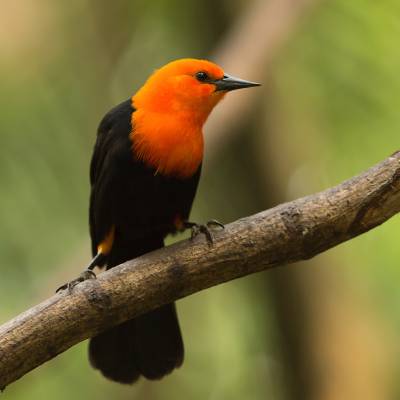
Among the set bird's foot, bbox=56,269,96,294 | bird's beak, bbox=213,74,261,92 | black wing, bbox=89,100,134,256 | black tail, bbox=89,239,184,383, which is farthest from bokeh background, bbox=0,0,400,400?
bird's foot, bbox=56,269,96,294

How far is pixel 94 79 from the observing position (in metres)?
5.36

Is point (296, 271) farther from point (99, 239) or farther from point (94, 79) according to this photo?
point (94, 79)

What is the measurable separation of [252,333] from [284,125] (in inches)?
54.2

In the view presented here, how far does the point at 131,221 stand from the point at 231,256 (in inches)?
30.3

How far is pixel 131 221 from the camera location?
12.1 ft

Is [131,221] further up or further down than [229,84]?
further down

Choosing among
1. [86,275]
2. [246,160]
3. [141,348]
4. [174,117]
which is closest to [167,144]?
[174,117]

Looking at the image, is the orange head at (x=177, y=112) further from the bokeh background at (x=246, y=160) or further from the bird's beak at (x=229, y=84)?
the bokeh background at (x=246, y=160)

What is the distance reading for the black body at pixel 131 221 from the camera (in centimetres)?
360

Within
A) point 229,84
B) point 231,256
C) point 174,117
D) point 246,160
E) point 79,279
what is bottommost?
point 231,256

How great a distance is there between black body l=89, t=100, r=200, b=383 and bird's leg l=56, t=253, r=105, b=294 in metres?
0.07

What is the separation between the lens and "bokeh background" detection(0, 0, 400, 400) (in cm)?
462

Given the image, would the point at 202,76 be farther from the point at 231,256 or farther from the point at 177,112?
the point at 231,256

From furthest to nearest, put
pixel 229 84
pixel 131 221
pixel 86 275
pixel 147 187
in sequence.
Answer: pixel 229 84, pixel 131 221, pixel 147 187, pixel 86 275
